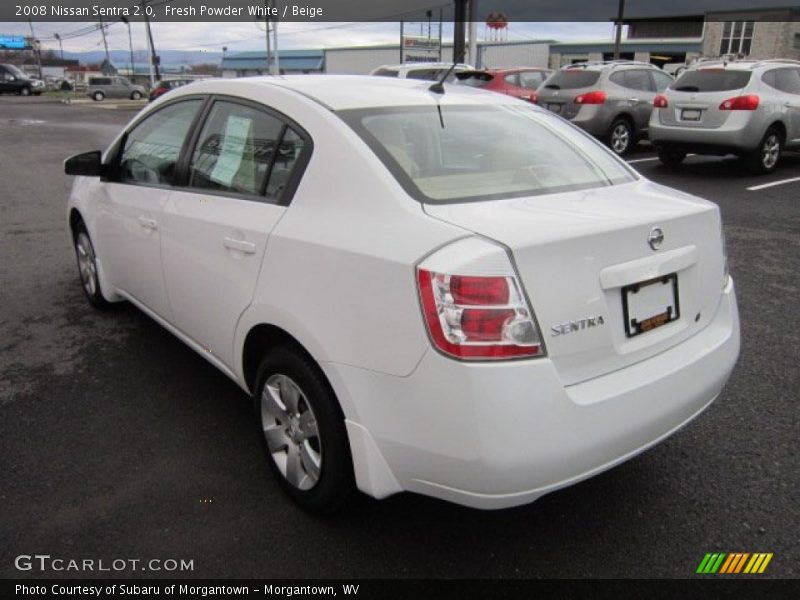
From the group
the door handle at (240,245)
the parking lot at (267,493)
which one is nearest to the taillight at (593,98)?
the parking lot at (267,493)

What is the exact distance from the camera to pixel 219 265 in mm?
2807

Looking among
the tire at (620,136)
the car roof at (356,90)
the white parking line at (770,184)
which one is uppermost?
the car roof at (356,90)

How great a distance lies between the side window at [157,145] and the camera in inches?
134

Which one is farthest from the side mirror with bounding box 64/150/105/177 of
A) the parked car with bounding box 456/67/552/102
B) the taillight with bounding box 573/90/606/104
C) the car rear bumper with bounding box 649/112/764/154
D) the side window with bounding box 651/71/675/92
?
the side window with bounding box 651/71/675/92

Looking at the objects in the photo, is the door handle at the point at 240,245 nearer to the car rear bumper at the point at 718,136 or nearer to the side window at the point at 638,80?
the car rear bumper at the point at 718,136

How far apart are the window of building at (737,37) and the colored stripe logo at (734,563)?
2173 inches

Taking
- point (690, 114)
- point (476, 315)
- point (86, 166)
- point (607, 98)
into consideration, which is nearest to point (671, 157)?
point (690, 114)

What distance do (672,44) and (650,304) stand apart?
5659cm

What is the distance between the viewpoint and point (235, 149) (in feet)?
9.80

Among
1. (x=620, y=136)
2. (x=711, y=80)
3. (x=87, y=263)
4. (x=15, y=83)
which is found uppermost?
(x=15, y=83)

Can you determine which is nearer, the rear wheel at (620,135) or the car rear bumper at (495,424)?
the car rear bumper at (495,424)

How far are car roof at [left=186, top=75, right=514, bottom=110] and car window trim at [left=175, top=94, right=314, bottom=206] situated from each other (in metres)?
0.06

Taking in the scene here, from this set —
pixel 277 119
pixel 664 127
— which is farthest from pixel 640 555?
pixel 664 127

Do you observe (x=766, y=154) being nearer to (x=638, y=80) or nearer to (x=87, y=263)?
(x=638, y=80)
